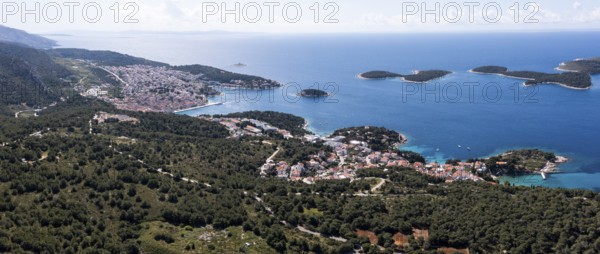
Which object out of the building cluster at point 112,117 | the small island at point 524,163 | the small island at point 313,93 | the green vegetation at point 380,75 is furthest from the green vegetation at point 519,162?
the green vegetation at point 380,75

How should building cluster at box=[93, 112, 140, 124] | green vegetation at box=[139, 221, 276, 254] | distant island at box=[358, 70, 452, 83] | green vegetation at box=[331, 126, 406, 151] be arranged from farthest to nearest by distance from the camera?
distant island at box=[358, 70, 452, 83], green vegetation at box=[331, 126, 406, 151], building cluster at box=[93, 112, 140, 124], green vegetation at box=[139, 221, 276, 254]

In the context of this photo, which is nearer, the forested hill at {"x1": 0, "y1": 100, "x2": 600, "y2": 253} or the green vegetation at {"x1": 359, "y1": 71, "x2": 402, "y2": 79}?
the forested hill at {"x1": 0, "y1": 100, "x2": 600, "y2": 253}

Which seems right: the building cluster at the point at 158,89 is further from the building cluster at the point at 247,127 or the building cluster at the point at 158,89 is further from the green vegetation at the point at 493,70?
the green vegetation at the point at 493,70

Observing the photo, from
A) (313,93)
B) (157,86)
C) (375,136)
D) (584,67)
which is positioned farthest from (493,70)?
(157,86)

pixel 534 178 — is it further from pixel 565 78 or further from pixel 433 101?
pixel 565 78

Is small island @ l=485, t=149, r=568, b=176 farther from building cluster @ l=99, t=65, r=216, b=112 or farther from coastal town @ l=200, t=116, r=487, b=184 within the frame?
building cluster @ l=99, t=65, r=216, b=112

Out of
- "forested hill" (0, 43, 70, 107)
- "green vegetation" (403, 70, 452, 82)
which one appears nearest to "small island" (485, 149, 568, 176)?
"green vegetation" (403, 70, 452, 82)

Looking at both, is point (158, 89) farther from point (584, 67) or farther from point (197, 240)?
point (584, 67)
